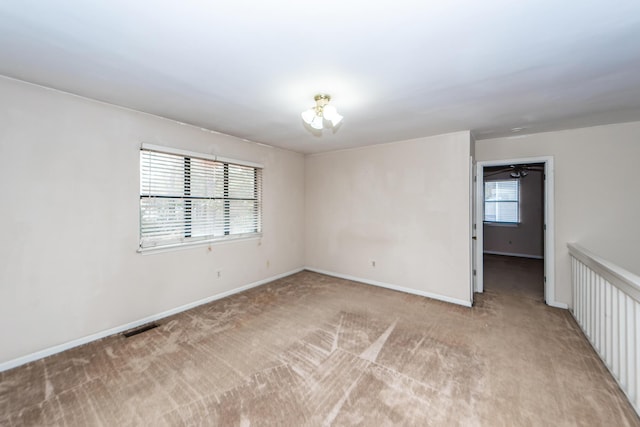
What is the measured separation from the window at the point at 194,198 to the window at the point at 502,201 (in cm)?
676

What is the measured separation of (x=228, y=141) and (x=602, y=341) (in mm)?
4932

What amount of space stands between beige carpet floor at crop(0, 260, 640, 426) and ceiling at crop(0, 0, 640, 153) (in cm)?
250

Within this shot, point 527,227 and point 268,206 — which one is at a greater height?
point 268,206

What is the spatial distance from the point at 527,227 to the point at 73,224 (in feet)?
30.4

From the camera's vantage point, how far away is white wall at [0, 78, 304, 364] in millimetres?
2227

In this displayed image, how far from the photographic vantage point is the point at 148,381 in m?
2.06

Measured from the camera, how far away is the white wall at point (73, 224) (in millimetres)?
2227

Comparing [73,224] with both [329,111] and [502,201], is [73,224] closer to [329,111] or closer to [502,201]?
[329,111]

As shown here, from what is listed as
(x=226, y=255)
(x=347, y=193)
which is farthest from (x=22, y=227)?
(x=347, y=193)

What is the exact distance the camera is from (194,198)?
3514mm

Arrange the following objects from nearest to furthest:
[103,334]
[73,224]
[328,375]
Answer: [328,375], [73,224], [103,334]

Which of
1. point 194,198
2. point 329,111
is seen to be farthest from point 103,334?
point 329,111

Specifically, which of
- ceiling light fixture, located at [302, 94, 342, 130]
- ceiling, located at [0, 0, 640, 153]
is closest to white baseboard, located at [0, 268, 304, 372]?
ceiling, located at [0, 0, 640, 153]

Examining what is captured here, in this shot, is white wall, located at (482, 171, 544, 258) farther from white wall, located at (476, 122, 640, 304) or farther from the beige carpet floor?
the beige carpet floor
